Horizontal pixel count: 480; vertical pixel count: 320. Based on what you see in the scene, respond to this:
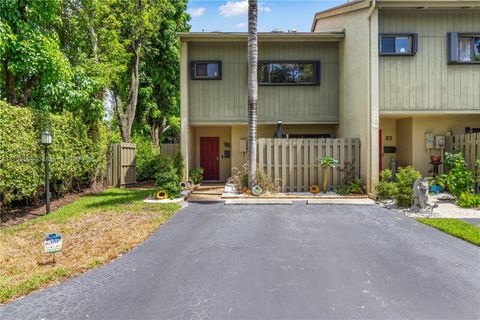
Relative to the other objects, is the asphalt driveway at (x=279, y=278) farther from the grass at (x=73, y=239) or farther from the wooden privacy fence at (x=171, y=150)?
the wooden privacy fence at (x=171, y=150)

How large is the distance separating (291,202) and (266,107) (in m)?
4.74

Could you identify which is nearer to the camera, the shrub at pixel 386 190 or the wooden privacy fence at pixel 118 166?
the shrub at pixel 386 190

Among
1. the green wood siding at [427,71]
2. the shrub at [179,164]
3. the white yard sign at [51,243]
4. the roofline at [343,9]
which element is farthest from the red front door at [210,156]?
the white yard sign at [51,243]

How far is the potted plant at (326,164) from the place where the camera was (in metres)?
9.02

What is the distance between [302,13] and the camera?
1180cm

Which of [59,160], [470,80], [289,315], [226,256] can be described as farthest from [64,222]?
[470,80]

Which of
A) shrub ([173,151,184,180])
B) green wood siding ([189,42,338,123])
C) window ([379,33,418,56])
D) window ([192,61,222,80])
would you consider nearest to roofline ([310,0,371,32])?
window ([379,33,418,56])

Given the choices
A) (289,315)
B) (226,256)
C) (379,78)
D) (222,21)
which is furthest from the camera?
(222,21)

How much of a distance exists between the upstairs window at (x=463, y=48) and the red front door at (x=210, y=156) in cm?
958

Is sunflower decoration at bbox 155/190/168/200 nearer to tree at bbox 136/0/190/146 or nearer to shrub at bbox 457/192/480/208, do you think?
shrub at bbox 457/192/480/208

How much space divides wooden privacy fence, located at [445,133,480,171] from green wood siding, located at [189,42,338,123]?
419 centimetres

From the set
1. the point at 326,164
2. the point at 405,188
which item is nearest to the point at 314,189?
the point at 326,164

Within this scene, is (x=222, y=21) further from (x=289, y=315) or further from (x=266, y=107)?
(x=289, y=315)

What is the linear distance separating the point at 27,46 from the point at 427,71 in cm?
1200
